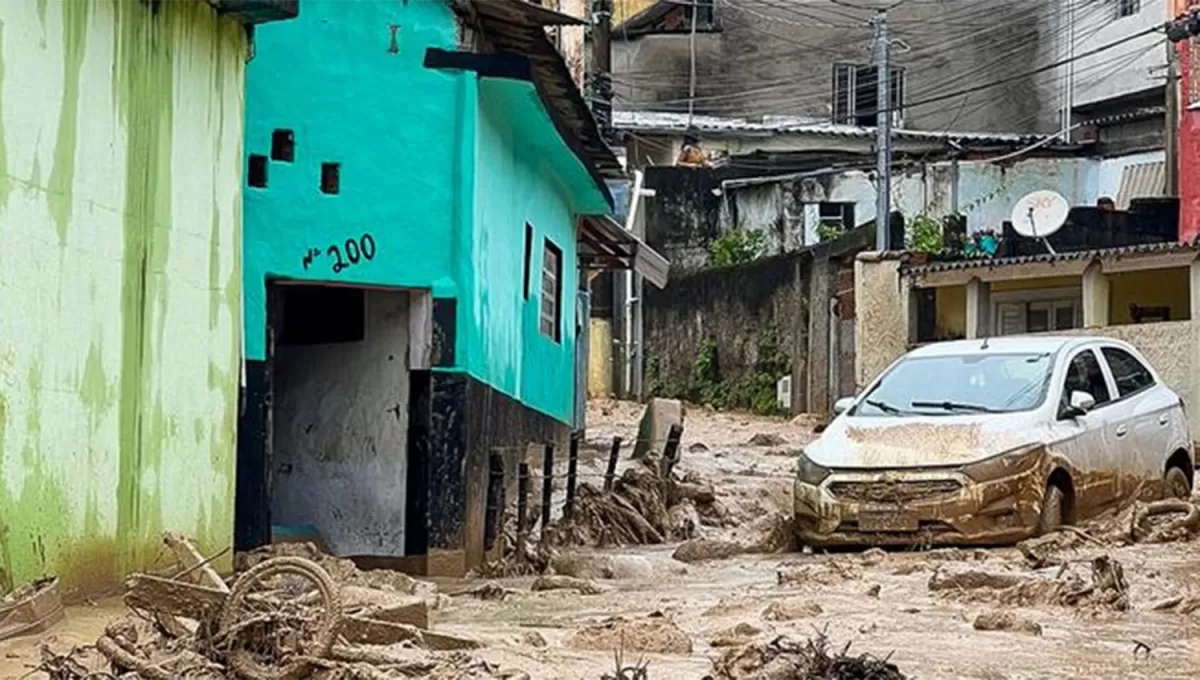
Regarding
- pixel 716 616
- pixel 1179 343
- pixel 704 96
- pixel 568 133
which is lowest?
pixel 716 616

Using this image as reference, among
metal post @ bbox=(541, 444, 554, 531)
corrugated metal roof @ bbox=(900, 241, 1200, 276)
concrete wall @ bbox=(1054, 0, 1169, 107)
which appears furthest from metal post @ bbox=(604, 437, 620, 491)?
concrete wall @ bbox=(1054, 0, 1169, 107)

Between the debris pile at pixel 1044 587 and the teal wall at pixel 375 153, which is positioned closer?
the debris pile at pixel 1044 587

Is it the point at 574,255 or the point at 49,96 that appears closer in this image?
the point at 49,96

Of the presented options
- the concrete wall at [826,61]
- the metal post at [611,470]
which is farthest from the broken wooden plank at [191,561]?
the concrete wall at [826,61]

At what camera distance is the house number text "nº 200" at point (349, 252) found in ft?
43.4

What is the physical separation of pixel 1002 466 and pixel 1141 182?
85.7 feet

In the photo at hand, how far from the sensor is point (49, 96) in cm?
834

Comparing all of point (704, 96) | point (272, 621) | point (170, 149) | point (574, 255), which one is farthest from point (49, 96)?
point (704, 96)

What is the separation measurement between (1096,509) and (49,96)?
861 centimetres

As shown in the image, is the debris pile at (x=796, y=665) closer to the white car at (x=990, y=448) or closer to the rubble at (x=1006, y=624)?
the rubble at (x=1006, y=624)

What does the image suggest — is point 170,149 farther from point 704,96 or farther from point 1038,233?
point 704,96

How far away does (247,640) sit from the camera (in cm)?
657

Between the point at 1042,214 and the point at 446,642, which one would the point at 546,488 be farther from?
the point at 1042,214

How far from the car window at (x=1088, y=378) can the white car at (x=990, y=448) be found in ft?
0.04
